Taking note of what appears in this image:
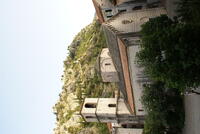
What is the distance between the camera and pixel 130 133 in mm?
61438

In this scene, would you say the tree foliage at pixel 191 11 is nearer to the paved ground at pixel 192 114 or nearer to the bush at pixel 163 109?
the paved ground at pixel 192 114

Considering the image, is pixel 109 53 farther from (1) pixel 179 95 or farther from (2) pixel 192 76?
(2) pixel 192 76

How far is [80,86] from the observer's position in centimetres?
10544

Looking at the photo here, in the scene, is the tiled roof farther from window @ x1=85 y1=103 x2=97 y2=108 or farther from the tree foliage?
window @ x1=85 y1=103 x2=97 y2=108

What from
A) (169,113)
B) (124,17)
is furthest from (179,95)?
(124,17)

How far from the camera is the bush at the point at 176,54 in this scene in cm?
2905

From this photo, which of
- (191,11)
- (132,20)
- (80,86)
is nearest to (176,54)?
(191,11)

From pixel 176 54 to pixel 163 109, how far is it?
15.8m

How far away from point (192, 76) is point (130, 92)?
24801 millimetres

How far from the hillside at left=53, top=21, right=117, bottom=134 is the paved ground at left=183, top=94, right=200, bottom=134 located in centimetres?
4014

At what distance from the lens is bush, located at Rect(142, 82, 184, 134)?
44.4m

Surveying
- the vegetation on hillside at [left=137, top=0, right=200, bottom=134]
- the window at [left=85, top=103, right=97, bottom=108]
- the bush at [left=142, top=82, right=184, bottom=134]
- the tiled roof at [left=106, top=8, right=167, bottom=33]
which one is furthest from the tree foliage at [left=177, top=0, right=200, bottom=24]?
the window at [left=85, top=103, right=97, bottom=108]

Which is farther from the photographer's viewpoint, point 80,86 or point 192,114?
point 80,86

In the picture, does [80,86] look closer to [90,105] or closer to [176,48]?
[90,105]
